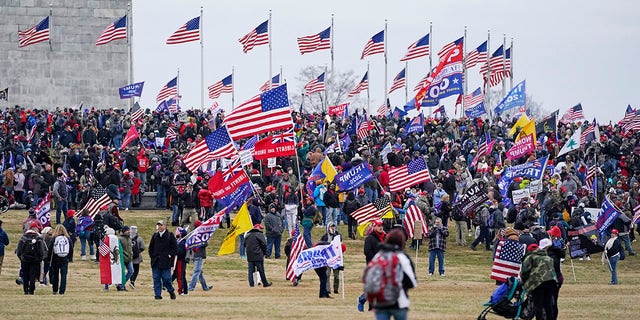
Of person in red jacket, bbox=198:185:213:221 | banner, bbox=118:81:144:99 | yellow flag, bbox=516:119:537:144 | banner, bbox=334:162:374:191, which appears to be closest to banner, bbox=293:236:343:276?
banner, bbox=334:162:374:191

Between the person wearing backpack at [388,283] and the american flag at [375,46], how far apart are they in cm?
4756

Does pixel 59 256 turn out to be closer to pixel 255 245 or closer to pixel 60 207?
pixel 255 245

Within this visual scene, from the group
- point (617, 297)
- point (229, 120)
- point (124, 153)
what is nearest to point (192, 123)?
point (124, 153)

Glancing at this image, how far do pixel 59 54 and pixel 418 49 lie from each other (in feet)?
59.5

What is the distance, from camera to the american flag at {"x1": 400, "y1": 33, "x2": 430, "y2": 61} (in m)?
65.7

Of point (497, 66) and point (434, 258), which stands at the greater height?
point (497, 66)

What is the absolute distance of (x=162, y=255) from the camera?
30719 millimetres

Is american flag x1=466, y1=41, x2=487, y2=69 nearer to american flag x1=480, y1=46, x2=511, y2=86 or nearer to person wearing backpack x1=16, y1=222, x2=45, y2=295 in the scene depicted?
american flag x1=480, y1=46, x2=511, y2=86

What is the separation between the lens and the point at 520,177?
1832 inches

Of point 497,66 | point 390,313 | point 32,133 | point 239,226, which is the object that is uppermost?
point 497,66

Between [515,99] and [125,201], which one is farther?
[515,99]

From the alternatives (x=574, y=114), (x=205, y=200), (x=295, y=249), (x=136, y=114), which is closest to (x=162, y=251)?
(x=295, y=249)

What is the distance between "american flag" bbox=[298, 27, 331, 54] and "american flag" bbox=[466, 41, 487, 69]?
7.68m

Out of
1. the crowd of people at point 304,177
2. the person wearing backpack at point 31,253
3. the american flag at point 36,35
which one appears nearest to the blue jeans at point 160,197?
the crowd of people at point 304,177
